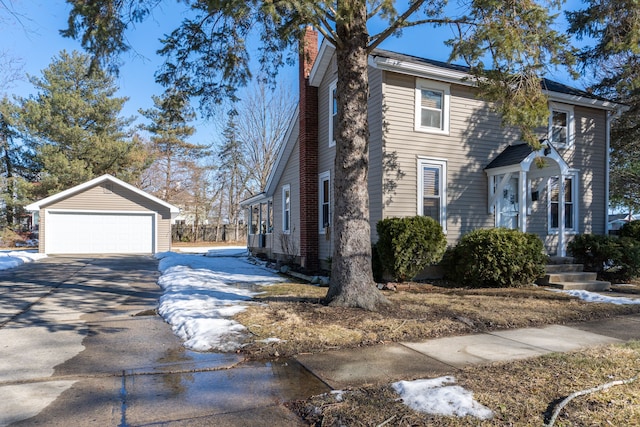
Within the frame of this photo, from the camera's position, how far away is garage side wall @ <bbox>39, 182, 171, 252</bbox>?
2119 centimetres

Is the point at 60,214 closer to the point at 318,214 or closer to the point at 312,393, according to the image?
the point at 318,214

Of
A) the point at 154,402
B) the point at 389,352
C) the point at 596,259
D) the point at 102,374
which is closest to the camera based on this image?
the point at 154,402

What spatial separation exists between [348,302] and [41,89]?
106 feet

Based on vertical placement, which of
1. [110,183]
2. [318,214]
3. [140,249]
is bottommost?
[140,249]

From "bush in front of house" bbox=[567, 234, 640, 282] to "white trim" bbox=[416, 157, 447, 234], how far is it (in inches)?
148

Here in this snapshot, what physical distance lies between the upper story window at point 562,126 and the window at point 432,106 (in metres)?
3.77

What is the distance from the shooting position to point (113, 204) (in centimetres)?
2200

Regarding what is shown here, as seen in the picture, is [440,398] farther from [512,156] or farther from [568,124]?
[568,124]

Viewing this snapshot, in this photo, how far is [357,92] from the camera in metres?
6.59

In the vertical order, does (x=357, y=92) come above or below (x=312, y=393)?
above

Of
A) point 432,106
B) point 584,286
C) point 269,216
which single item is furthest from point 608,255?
point 269,216

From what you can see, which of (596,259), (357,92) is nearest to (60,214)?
(357,92)

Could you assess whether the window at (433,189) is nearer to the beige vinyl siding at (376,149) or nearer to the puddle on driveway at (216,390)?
the beige vinyl siding at (376,149)

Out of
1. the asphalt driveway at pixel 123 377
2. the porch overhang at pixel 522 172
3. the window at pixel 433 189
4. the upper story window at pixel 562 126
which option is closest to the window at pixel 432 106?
the window at pixel 433 189
